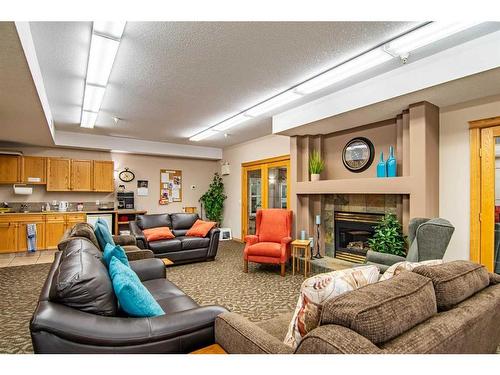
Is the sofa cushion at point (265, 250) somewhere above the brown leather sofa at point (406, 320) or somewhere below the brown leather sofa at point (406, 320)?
below

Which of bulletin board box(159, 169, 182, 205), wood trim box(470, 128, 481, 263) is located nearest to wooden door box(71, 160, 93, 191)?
bulletin board box(159, 169, 182, 205)

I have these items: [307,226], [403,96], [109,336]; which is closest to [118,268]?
[109,336]

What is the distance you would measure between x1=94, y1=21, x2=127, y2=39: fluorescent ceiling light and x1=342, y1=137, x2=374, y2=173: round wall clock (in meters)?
3.50

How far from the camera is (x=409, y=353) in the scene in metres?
0.91

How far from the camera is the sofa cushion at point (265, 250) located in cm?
420

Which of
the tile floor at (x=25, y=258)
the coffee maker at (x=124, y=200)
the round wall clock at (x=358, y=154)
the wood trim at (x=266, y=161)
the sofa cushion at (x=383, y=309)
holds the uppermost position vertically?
the wood trim at (x=266, y=161)

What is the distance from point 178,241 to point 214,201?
3134 millimetres

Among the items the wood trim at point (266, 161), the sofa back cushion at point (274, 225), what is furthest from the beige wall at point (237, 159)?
the sofa back cushion at point (274, 225)

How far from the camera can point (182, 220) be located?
5.65 m

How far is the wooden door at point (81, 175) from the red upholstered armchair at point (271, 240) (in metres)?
4.32

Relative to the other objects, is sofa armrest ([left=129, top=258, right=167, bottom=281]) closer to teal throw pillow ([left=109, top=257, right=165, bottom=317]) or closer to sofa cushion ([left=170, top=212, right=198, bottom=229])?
teal throw pillow ([left=109, top=257, right=165, bottom=317])

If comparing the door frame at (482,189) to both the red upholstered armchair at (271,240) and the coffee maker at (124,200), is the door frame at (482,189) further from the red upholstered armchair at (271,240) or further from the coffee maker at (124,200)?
Answer: the coffee maker at (124,200)

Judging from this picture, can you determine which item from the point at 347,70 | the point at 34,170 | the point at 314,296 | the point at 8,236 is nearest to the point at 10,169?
the point at 34,170
